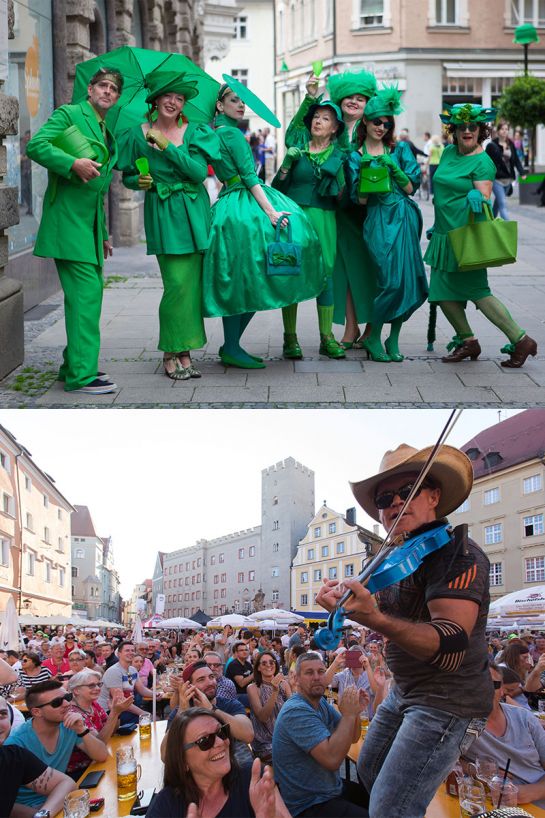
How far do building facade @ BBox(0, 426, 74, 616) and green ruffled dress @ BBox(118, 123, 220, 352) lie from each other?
1.54 m

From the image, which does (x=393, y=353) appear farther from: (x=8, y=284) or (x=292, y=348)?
(x=8, y=284)

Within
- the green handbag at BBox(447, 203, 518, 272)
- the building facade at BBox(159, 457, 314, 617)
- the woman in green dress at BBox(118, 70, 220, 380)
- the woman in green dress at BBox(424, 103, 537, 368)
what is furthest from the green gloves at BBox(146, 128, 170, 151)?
the building facade at BBox(159, 457, 314, 617)

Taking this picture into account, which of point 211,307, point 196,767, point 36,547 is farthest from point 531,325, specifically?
point 196,767

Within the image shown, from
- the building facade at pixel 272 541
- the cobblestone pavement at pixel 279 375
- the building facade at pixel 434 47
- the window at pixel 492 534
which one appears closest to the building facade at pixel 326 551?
the building facade at pixel 272 541

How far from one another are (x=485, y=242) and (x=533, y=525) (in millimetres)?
2618

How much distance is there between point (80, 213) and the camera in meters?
6.35

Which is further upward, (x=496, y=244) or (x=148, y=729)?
(x=496, y=244)

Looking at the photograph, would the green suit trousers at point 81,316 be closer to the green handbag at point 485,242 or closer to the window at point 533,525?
the green handbag at point 485,242

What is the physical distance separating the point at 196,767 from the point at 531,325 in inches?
276

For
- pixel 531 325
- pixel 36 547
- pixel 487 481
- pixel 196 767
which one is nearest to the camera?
pixel 196 767

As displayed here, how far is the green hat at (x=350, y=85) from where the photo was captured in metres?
7.15

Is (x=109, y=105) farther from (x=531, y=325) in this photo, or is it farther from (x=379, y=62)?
(x=379, y=62)

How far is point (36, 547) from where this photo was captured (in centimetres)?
1031

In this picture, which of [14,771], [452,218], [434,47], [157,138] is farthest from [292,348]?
[434,47]
